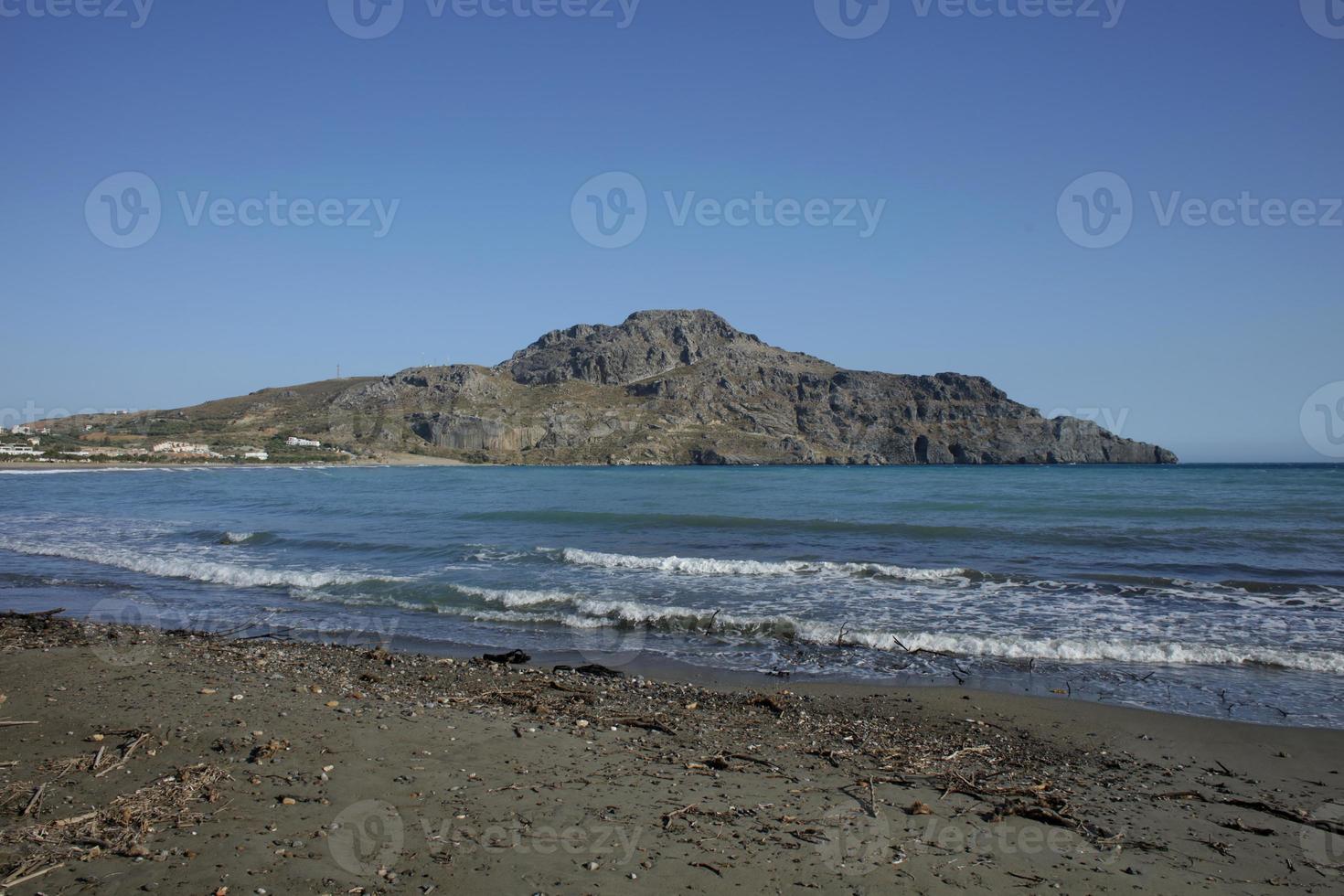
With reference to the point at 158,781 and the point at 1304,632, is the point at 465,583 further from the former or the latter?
the point at 1304,632

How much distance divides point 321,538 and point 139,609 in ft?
37.0

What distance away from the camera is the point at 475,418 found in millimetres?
164125

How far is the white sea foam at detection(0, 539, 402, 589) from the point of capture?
17.4 m

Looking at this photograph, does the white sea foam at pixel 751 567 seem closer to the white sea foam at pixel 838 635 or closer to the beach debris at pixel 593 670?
the white sea foam at pixel 838 635

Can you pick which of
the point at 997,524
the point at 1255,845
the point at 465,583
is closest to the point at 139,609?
the point at 465,583

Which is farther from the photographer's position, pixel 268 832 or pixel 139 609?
pixel 139 609
